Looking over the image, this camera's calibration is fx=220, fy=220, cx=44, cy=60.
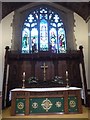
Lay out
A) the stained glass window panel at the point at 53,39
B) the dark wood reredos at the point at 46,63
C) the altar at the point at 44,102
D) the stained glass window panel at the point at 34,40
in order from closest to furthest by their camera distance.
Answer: the altar at the point at 44,102 < the dark wood reredos at the point at 46,63 < the stained glass window panel at the point at 34,40 < the stained glass window panel at the point at 53,39

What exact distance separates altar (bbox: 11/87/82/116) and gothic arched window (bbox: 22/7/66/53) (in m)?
3.75

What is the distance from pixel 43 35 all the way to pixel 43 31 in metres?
0.21

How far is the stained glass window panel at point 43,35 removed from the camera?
407 inches

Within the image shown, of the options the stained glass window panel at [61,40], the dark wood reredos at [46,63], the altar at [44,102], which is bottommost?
the altar at [44,102]

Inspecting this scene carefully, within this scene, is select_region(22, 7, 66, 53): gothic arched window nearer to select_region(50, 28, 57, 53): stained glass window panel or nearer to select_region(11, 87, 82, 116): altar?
select_region(50, 28, 57, 53): stained glass window panel

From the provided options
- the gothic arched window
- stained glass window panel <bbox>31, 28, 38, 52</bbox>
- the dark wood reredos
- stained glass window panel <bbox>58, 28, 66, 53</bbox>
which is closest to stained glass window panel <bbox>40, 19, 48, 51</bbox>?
the gothic arched window

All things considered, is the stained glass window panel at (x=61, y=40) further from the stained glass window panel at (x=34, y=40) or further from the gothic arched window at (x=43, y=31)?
the stained glass window panel at (x=34, y=40)

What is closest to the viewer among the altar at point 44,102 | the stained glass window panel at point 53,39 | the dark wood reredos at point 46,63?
the altar at point 44,102

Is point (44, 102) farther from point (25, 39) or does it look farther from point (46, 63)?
point (25, 39)

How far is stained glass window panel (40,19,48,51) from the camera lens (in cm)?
1034

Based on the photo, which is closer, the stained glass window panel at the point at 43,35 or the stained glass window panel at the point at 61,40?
the stained glass window panel at the point at 61,40

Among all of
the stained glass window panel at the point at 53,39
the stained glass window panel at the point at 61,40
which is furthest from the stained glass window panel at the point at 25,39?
the stained glass window panel at the point at 61,40

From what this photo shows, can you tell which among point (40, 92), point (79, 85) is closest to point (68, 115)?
point (40, 92)

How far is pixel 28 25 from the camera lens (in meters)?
10.6
